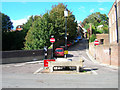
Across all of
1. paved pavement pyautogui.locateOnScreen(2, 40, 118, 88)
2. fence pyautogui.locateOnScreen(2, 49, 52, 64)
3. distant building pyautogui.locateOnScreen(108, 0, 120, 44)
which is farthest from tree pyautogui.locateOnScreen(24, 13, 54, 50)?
paved pavement pyautogui.locateOnScreen(2, 40, 118, 88)

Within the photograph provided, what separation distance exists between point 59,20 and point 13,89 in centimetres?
2822

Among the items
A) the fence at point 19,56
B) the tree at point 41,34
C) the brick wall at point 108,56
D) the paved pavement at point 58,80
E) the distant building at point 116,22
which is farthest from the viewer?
the tree at point 41,34

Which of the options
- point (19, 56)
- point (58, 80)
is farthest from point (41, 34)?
point (58, 80)

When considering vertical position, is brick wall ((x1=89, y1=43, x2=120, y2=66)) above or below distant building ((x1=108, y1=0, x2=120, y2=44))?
below

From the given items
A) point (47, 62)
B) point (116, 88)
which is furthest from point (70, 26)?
point (116, 88)

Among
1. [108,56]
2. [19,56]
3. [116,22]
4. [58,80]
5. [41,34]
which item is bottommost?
[58,80]

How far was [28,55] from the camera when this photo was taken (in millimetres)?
21812

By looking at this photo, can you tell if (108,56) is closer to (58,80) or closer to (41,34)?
(58,80)

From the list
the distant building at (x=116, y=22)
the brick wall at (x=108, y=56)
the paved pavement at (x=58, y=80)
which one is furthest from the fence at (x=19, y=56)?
the distant building at (x=116, y=22)

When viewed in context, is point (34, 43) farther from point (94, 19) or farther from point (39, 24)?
point (94, 19)

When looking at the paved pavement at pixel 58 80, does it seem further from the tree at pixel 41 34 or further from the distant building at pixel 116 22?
the tree at pixel 41 34

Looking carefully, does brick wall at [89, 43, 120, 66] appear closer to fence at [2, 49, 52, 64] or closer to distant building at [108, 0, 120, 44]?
distant building at [108, 0, 120, 44]

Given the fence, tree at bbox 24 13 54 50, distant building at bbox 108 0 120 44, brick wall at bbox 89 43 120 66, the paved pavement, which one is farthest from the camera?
tree at bbox 24 13 54 50

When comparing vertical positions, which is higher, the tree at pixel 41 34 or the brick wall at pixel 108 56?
the tree at pixel 41 34
